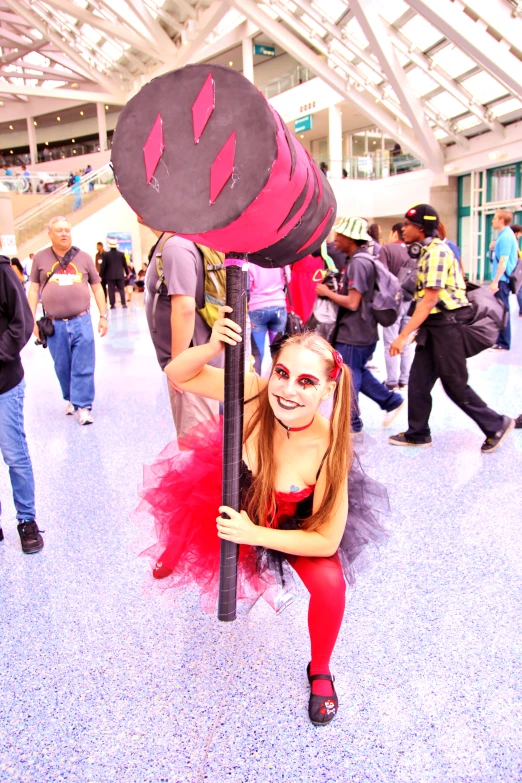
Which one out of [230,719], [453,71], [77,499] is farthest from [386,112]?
[230,719]

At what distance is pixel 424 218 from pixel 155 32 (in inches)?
947

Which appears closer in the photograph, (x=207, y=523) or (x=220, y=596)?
(x=220, y=596)

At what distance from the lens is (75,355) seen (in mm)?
4238

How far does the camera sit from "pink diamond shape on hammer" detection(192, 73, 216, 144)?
1086 mm

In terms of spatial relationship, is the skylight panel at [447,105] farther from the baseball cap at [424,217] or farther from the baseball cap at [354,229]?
the baseball cap at [424,217]

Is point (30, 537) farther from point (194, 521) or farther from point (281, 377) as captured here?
point (281, 377)

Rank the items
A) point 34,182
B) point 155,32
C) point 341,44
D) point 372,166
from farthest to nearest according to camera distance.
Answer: point 155,32, point 372,166, point 34,182, point 341,44

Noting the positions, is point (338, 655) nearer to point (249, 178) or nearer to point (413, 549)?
point (413, 549)

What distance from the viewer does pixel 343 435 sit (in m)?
1.49

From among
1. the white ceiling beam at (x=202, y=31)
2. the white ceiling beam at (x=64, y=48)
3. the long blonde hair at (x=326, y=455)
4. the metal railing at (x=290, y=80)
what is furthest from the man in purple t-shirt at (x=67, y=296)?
the white ceiling beam at (x=64, y=48)

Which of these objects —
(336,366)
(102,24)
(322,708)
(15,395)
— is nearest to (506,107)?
(15,395)

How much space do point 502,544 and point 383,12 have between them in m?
13.2

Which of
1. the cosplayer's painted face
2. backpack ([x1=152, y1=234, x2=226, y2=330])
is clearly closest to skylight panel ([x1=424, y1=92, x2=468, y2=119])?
backpack ([x1=152, y1=234, x2=226, y2=330])

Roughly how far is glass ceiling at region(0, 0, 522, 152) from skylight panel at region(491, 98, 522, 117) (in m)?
0.02
